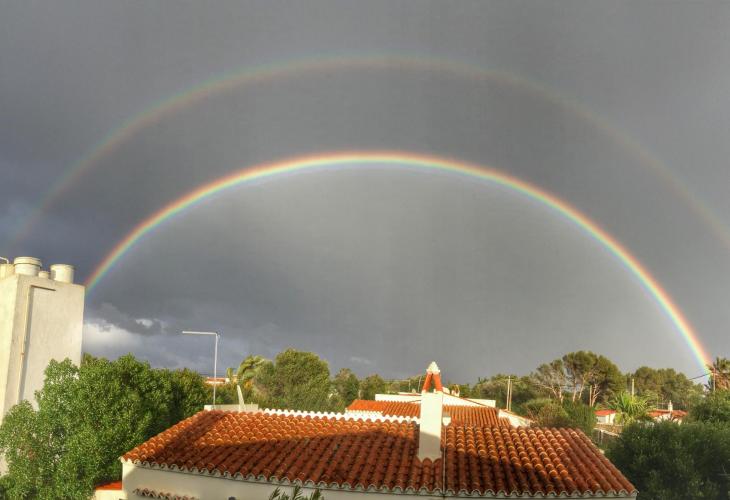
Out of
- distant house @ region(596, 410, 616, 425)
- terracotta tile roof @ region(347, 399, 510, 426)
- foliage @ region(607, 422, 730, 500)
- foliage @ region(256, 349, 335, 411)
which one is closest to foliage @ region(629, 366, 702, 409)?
distant house @ region(596, 410, 616, 425)

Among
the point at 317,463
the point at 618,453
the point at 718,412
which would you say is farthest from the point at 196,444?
the point at 718,412

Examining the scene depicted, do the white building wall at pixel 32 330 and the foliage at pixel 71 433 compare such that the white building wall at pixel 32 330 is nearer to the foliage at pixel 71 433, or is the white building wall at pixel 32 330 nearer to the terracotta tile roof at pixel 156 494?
the foliage at pixel 71 433

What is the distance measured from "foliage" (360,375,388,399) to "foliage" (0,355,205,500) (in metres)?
66.0

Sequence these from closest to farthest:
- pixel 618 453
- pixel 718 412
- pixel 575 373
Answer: pixel 618 453, pixel 718 412, pixel 575 373

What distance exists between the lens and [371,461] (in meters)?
14.7

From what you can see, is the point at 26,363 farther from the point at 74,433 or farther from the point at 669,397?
the point at 669,397

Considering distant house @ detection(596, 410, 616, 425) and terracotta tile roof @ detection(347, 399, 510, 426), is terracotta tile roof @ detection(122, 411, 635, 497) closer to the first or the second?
terracotta tile roof @ detection(347, 399, 510, 426)

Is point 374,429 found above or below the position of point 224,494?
above

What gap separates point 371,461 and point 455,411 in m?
23.1

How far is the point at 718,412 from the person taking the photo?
34.8m

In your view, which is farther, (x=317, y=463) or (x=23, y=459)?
(x=23, y=459)

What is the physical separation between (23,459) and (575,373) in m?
80.3

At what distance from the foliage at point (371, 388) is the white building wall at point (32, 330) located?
6097cm

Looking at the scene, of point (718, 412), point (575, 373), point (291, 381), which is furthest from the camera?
point (575, 373)
